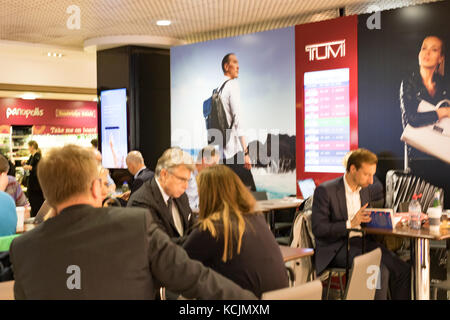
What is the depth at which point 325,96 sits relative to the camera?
7.39 metres

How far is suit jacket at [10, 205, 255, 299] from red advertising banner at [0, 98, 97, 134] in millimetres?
12093

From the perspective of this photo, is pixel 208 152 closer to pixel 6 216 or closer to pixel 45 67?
pixel 6 216

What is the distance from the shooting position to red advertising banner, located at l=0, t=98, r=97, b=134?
43.3 ft

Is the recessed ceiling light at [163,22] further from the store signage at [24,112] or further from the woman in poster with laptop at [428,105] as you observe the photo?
the store signage at [24,112]

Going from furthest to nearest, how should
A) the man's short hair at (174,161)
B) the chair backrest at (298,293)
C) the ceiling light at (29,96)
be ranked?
1. the ceiling light at (29,96)
2. the man's short hair at (174,161)
3. the chair backrest at (298,293)

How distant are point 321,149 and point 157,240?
5.74m

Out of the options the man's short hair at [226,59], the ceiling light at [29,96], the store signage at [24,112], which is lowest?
the store signage at [24,112]

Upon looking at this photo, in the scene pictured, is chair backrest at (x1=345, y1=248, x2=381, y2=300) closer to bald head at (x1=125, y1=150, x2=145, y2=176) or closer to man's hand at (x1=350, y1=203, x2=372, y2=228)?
man's hand at (x1=350, y1=203, x2=372, y2=228)

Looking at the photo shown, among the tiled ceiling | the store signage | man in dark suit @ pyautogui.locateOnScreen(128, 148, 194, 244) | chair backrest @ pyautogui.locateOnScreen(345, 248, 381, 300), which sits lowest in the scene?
chair backrest @ pyautogui.locateOnScreen(345, 248, 381, 300)

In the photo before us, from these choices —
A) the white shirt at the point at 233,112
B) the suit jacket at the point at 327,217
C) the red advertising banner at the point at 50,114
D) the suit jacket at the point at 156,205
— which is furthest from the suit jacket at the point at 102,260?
the red advertising banner at the point at 50,114

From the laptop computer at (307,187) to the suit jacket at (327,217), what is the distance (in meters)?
2.65

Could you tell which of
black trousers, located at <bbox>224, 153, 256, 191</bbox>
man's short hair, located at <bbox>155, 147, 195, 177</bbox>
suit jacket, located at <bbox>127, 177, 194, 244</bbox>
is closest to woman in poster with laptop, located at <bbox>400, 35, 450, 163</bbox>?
black trousers, located at <bbox>224, 153, 256, 191</bbox>

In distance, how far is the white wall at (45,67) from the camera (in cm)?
1077

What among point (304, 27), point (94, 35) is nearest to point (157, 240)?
point (304, 27)
